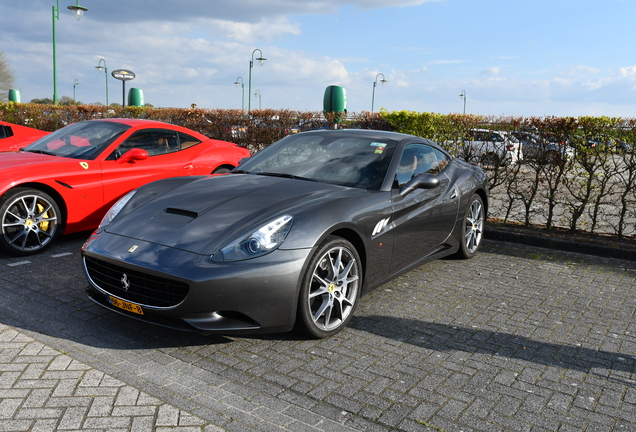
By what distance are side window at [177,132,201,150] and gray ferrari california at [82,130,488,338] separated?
271 centimetres

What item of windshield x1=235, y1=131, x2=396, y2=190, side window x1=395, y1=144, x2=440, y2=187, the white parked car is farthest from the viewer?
the white parked car

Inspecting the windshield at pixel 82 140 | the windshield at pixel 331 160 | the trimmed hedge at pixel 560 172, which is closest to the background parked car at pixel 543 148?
the trimmed hedge at pixel 560 172

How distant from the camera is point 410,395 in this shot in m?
3.28

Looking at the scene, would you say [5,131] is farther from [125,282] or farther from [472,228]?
[472,228]

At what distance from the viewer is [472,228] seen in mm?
6625

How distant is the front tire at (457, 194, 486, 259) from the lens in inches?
251

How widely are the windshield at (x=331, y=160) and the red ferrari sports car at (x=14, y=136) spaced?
21.6 ft

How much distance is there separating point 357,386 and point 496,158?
6.06 meters

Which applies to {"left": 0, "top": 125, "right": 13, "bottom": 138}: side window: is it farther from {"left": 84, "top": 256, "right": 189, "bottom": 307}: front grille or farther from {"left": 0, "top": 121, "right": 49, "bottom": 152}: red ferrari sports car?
{"left": 84, "top": 256, "right": 189, "bottom": 307}: front grille

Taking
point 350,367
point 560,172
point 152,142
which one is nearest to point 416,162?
point 350,367

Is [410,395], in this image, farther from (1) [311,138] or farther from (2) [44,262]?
(2) [44,262]

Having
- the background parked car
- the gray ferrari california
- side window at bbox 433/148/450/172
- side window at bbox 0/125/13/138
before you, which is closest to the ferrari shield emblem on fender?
the gray ferrari california

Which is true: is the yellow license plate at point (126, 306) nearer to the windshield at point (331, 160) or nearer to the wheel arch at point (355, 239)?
the wheel arch at point (355, 239)

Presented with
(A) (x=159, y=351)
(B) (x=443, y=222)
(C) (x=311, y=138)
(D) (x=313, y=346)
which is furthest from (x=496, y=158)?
(A) (x=159, y=351)
